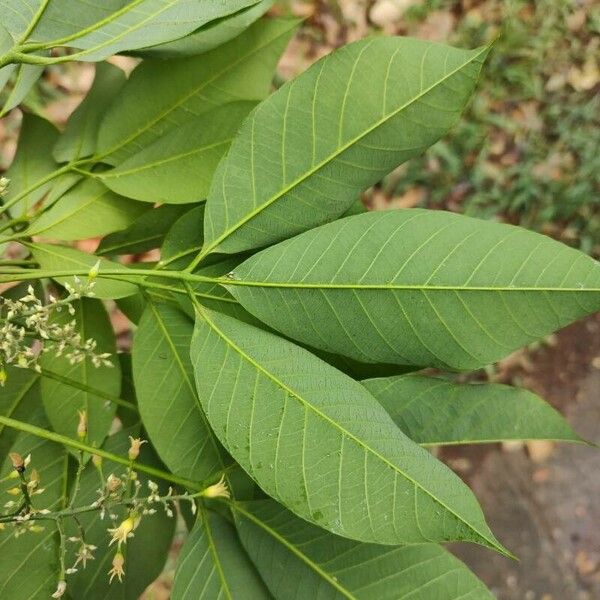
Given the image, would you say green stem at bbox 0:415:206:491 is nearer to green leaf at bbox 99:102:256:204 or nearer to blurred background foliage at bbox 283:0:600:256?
green leaf at bbox 99:102:256:204

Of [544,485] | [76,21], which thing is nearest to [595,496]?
[544,485]

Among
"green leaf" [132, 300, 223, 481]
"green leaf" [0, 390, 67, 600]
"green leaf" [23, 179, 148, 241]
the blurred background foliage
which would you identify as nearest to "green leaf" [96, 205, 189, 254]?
"green leaf" [23, 179, 148, 241]

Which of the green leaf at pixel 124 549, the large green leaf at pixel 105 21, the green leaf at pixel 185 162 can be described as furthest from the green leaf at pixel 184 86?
the green leaf at pixel 124 549

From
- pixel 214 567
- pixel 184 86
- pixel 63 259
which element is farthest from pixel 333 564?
pixel 184 86

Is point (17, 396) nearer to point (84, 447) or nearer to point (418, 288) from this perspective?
point (84, 447)

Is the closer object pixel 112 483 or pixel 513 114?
pixel 112 483

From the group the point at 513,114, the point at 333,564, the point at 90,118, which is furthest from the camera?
the point at 513,114

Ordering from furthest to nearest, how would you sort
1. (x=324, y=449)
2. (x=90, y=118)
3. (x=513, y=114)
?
(x=513, y=114)
(x=90, y=118)
(x=324, y=449)
